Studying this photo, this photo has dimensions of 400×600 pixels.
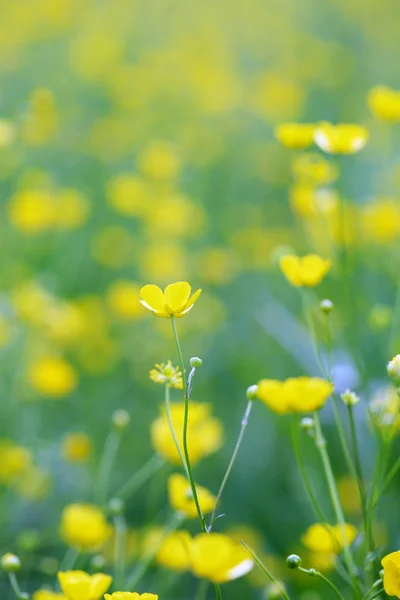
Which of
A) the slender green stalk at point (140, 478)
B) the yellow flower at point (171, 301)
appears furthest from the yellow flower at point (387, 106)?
the slender green stalk at point (140, 478)

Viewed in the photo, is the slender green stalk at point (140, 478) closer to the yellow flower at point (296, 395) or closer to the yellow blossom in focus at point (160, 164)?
the yellow flower at point (296, 395)

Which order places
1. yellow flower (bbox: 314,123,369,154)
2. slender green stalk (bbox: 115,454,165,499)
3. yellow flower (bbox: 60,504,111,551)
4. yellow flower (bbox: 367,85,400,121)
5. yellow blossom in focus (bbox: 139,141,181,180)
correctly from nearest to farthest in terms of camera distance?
yellow flower (bbox: 60,504,111,551)
yellow flower (bbox: 314,123,369,154)
yellow flower (bbox: 367,85,400,121)
slender green stalk (bbox: 115,454,165,499)
yellow blossom in focus (bbox: 139,141,181,180)

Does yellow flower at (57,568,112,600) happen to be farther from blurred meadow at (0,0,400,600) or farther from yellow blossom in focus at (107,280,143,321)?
yellow blossom in focus at (107,280,143,321)

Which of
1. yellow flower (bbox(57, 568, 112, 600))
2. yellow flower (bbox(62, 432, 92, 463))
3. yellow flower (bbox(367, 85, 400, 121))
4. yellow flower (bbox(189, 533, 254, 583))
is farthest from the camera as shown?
yellow flower (bbox(62, 432, 92, 463))

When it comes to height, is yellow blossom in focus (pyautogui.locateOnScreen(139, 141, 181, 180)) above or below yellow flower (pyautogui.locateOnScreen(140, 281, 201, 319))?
above

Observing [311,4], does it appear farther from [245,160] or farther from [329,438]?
[329,438]

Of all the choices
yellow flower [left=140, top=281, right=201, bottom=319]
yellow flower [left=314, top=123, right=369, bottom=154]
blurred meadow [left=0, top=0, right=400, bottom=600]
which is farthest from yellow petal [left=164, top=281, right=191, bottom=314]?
yellow flower [left=314, top=123, right=369, bottom=154]

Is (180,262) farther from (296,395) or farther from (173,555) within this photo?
(296,395)
